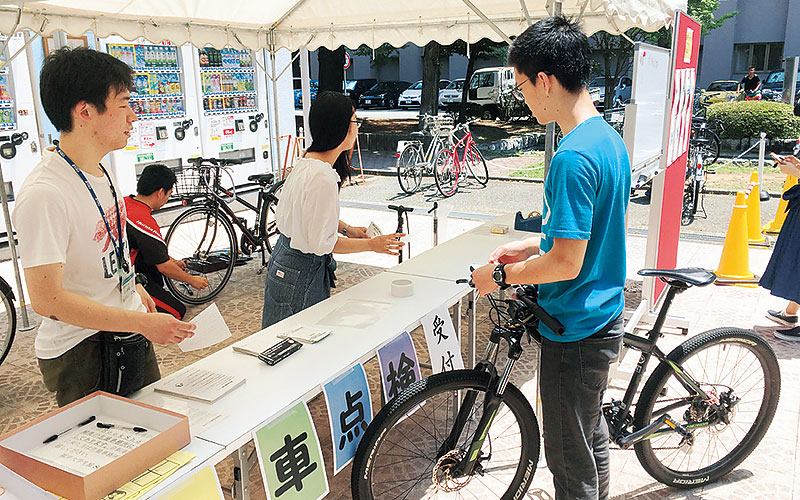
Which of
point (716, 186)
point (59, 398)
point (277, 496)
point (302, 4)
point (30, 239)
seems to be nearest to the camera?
point (30, 239)

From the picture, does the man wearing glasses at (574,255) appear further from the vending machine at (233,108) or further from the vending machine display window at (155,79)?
the vending machine at (233,108)

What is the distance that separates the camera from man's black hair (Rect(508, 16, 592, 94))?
1.70 m

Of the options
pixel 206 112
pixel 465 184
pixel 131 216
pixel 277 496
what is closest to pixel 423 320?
pixel 277 496

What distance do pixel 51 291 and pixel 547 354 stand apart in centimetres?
142

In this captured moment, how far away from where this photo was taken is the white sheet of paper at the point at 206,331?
1805 millimetres

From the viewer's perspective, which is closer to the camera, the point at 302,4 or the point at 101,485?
the point at 101,485

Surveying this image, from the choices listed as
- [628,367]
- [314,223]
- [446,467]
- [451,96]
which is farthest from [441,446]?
[451,96]

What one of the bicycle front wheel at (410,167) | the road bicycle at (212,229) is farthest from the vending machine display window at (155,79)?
the bicycle front wheel at (410,167)

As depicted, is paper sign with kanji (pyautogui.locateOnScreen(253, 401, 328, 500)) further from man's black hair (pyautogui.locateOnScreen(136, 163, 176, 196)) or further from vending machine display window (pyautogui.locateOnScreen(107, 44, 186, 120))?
vending machine display window (pyautogui.locateOnScreen(107, 44, 186, 120))

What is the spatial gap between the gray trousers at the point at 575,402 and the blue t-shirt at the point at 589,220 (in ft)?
0.16

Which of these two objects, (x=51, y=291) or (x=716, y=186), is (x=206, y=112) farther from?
(x=716, y=186)

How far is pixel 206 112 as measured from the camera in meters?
7.98

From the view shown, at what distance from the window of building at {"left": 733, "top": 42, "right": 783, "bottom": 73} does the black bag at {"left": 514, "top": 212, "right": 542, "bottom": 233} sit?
1018 inches

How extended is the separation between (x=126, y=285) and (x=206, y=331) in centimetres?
31
